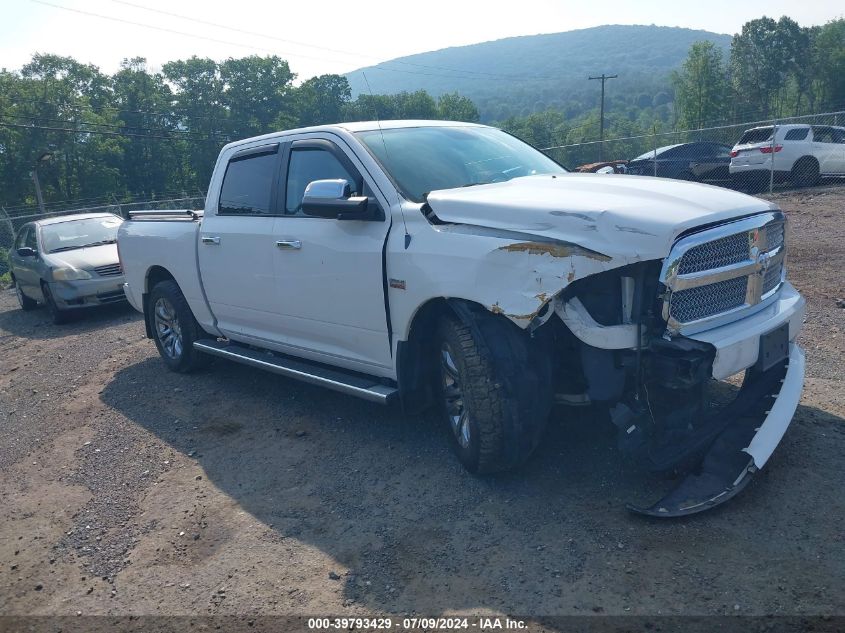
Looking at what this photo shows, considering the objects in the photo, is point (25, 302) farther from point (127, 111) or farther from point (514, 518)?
point (127, 111)

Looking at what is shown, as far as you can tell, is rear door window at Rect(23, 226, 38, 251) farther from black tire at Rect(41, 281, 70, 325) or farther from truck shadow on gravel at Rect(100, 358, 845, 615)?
truck shadow on gravel at Rect(100, 358, 845, 615)

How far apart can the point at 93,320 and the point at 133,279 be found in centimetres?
446

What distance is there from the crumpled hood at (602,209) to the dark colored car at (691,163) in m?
15.5

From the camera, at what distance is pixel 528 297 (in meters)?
3.66

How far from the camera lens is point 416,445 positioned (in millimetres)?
4953

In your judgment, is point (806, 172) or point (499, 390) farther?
point (806, 172)

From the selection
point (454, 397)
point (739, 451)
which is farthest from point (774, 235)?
point (454, 397)

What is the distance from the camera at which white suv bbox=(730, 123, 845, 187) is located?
17.2m

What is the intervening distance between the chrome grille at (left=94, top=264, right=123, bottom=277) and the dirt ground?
5.34m

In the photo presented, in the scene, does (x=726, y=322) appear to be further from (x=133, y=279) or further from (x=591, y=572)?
(x=133, y=279)

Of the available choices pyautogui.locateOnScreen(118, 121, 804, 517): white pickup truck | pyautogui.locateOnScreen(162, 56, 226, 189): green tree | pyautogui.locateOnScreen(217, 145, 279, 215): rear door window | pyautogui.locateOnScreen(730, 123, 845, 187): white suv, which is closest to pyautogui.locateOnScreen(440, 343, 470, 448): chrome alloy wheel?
pyautogui.locateOnScreen(118, 121, 804, 517): white pickup truck

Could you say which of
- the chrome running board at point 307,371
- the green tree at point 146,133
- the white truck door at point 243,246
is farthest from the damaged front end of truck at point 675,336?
the green tree at point 146,133

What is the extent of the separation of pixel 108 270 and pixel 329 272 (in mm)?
7623

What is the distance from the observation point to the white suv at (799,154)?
56.3 ft
